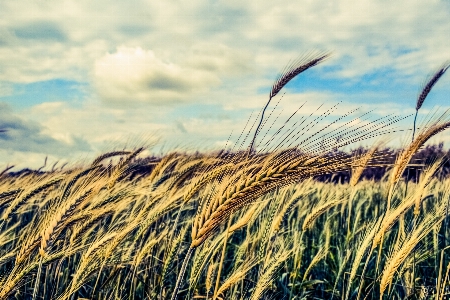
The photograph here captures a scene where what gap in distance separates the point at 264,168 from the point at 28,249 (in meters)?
1.16

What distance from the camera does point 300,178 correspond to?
63.4 inches

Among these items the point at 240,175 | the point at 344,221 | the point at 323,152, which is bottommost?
the point at 344,221

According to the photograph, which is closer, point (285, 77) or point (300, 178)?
point (300, 178)

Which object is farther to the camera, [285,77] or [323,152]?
[285,77]

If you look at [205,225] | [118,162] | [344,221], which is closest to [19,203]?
[118,162]

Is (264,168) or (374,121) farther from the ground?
(374,121)

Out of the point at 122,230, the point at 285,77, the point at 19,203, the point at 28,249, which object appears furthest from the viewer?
→ the point at 285,77

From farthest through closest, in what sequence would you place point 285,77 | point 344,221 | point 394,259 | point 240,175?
point 344,221
point 285,77
point 394,259
point 240,175

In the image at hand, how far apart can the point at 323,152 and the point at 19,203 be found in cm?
221

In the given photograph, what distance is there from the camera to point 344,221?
18.2ft

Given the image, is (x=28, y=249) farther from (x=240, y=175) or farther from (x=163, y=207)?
(x=240, y=175)

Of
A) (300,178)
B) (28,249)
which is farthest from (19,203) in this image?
(300,178)

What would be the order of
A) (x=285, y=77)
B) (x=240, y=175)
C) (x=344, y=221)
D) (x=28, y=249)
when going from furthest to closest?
(x=344, y=221) → (x=285, y=77) → (x=28, y=249) → (x=240, y=175)

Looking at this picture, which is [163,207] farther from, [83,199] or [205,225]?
[205,225]
